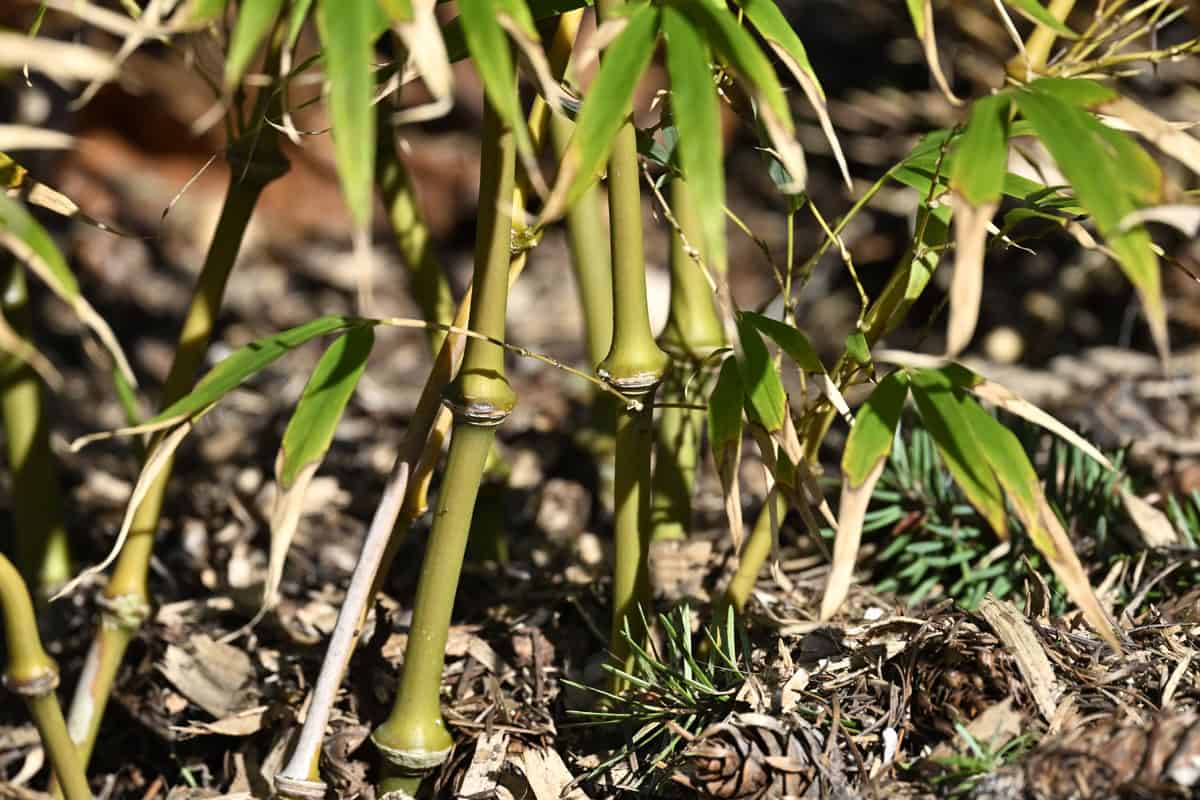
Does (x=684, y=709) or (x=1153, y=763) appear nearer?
(x=1153, y=763)

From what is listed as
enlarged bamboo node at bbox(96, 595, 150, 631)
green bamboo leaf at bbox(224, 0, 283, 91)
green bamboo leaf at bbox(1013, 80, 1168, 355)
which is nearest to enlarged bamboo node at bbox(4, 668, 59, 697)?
enlarged bamboo node at bbox(96, 595, 150, 631)

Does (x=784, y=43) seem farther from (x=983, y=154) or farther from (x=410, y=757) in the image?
(x=410, y=757)

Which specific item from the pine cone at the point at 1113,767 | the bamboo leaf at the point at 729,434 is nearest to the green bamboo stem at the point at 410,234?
the bamboo leaf at the point at 729,434

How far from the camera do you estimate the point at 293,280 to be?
214cm

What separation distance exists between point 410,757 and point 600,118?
44cm

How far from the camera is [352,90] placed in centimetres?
51

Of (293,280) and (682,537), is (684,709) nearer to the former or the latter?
(682,537)

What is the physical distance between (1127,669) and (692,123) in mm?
442

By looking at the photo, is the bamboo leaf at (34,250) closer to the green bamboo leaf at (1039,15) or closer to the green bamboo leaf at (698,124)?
the green bamboo leaf at (698,124)

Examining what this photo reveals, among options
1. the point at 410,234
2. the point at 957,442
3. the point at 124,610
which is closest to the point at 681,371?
the point at 410,234

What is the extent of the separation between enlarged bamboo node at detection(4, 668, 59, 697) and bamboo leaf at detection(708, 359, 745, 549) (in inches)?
17.2

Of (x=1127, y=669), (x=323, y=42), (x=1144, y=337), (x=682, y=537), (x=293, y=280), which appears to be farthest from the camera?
(x=293, y=280)

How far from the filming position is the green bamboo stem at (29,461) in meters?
0.99

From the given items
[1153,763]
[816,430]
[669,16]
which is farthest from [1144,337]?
[669,16]
